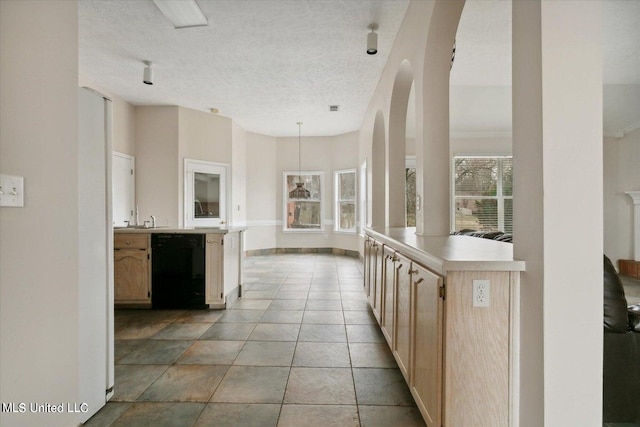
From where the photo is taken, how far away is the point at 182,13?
3039mm

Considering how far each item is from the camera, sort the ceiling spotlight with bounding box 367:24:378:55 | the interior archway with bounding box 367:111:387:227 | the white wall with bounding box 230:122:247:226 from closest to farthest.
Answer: the ceiling spotlight with bounding box 367:24:378:55, the interior archway with bounding box 367:111:387:227, the white wall with bounding box 230:122:247:226

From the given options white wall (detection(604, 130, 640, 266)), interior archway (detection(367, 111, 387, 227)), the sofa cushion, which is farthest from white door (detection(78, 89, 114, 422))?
white wall (detection(604, 130, 640, 266))

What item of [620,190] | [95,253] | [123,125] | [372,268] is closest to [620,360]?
[372,268]

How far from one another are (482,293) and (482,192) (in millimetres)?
6155

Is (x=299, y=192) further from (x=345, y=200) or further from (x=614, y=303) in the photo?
(x=614, y=303)

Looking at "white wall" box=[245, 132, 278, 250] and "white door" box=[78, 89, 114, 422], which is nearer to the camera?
"white door" box=[78, 89, 114, 422]

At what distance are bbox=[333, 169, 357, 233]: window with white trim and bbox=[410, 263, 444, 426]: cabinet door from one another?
19.7 ft

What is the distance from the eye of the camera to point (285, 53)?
154 inches

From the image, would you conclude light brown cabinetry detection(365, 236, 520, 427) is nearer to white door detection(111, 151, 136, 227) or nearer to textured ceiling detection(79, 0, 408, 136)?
textured ceiling detection(79, 0, 408, 136)

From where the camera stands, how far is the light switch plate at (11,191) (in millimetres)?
1178

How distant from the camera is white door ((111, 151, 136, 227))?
537cm

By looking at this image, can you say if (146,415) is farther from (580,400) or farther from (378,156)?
(378,156)

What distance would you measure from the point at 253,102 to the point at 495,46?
12.4 feet

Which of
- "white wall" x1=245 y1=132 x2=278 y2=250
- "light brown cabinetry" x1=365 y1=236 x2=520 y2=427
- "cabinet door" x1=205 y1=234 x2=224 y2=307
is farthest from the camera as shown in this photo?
"white wall" x1=245 y1=132 x2=278 y2=250
